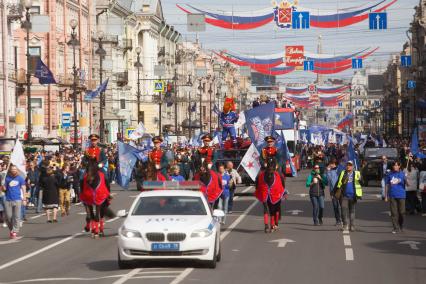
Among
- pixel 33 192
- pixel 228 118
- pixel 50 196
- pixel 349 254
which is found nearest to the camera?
pixel 349 254

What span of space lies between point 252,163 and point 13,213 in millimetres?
6528

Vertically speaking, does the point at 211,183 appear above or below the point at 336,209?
above

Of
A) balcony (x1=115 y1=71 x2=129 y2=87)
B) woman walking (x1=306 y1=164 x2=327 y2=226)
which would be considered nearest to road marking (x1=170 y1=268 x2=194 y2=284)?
woman walking (x1=306 y1=164 x2=327 y2=226)

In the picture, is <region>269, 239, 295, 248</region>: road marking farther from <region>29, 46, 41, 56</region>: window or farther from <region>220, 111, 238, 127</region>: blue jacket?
<region>29, 46, 41, 56</region>: window

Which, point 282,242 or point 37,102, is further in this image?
point 37,102

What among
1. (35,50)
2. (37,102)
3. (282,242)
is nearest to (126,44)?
(37,102)

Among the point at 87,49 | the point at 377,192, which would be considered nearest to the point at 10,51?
the point at 87,49

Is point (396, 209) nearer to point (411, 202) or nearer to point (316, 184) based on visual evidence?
point (316, 184)

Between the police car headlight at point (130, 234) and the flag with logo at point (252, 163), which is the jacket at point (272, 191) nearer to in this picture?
the flag with logo at point (252, 163)

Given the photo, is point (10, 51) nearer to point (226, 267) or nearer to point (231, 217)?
point (231, 217)

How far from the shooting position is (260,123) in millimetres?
33250

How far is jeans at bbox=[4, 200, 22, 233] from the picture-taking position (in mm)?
26703

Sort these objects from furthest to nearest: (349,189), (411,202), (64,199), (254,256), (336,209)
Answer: (64,199)
(411,202)
(336,209)
(349,189)
(254,256)

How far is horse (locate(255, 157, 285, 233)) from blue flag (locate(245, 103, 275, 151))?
561 cm
